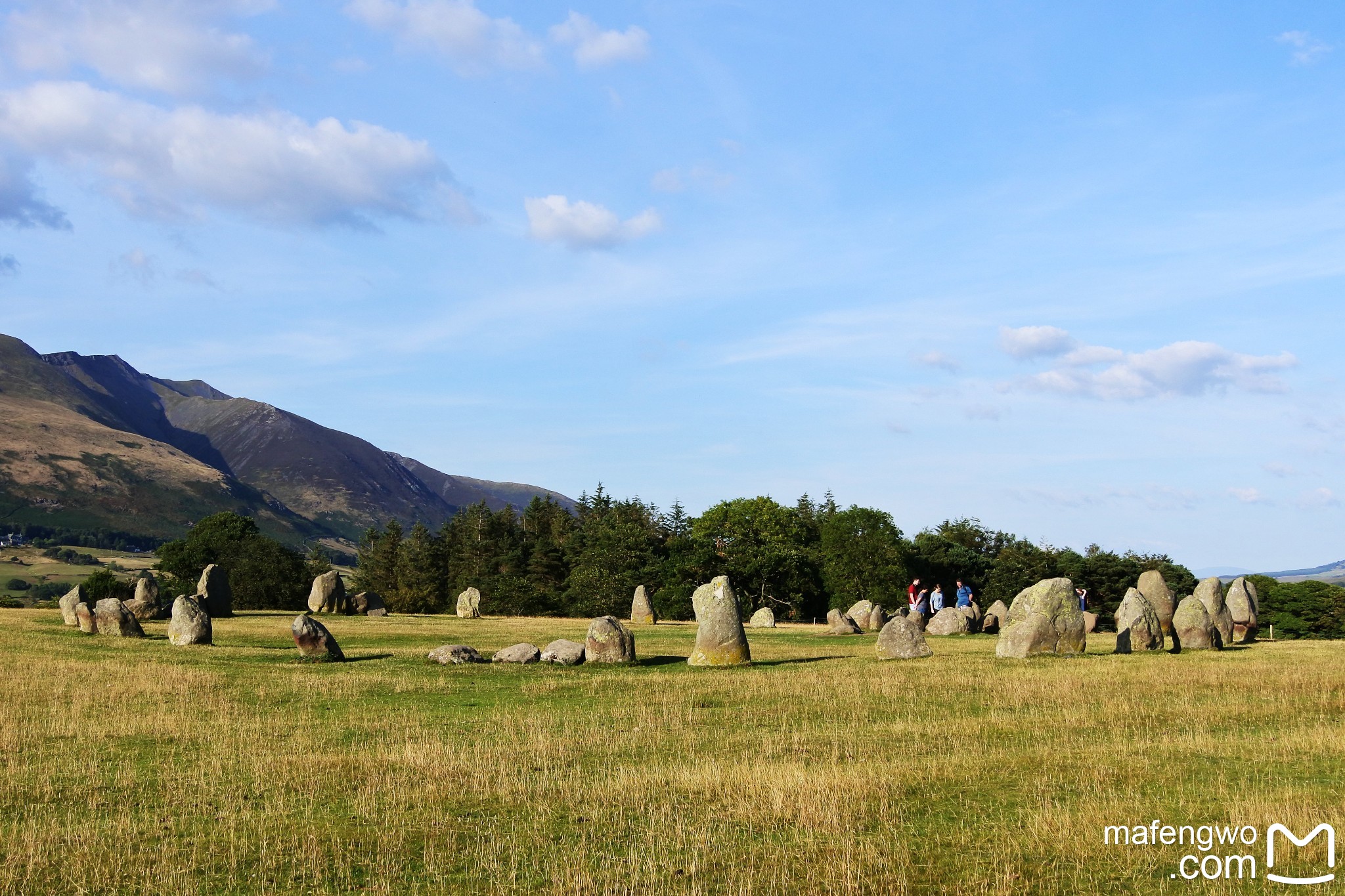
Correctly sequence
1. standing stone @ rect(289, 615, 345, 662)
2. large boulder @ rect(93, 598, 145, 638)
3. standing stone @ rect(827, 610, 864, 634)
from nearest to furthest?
standing stone @ rect(289, 615, 345, 662) → large boulder @ rect(93, 598, 145, 638) → standing stone @ rect(827, 610, 864, 634)

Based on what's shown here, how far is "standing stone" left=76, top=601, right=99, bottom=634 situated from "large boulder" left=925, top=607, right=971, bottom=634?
31.9m

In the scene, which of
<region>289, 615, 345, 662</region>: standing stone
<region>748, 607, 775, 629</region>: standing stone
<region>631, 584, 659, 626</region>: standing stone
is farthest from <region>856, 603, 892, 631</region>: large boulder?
<region>289, 615, 345, 662</region>: standing stone

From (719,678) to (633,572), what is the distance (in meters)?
49.1

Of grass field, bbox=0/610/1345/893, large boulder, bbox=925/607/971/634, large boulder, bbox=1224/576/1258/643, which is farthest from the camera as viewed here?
large boulder, bbox=925/607/971/634

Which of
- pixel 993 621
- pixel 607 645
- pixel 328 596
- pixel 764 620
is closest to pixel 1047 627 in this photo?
pixel 607 645

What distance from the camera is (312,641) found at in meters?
28.7

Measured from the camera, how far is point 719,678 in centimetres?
2378

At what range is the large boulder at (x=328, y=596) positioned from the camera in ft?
190

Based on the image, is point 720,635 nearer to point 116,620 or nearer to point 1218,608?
point 1218,608

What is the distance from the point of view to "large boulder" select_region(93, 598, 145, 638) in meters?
35.5

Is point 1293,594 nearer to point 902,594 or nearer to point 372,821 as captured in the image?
point 902,594

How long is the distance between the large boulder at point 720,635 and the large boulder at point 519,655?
4.30 metres

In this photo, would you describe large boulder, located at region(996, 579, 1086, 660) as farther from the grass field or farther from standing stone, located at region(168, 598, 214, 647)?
standing stone, located at region(168, 598, 214, 647)

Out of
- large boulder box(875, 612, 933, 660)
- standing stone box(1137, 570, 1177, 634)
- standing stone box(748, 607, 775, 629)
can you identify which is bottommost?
standing stone box(748, 607, 775, 629)
